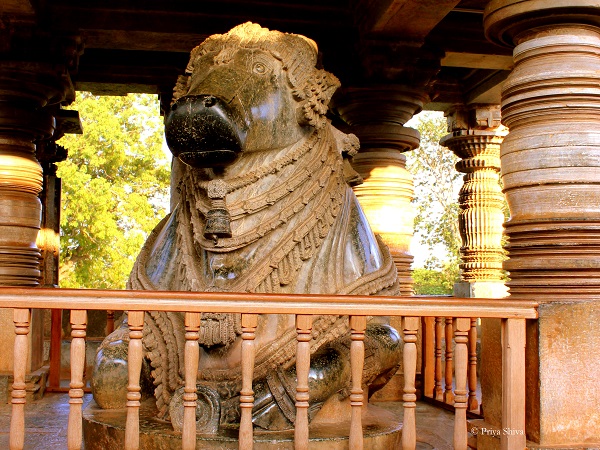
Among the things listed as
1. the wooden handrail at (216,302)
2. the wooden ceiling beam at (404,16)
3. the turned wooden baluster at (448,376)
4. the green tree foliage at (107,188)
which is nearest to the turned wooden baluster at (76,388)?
the wooden handrail at (216,302)

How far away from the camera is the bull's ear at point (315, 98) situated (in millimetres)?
4004

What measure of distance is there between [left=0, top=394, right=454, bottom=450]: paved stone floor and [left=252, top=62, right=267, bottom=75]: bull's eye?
2.08 m

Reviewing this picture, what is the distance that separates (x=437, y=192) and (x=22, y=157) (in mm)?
20980

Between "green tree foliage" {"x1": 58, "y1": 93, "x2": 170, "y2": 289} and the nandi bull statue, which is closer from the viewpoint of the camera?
the nandi bull statue

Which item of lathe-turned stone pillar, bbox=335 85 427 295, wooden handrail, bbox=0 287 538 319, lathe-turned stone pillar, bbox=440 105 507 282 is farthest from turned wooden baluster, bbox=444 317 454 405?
lathe-turned stone pillar, bbox=440 105 507 282

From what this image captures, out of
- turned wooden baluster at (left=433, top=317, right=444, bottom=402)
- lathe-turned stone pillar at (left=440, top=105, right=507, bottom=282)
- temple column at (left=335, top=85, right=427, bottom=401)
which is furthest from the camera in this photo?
lathe-turned stone pillar at (left=440, top=105, right=507, bottom=282)

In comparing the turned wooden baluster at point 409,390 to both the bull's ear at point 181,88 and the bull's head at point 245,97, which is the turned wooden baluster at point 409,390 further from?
the bull's ear at point 181,88

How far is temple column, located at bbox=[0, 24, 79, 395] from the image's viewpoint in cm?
608

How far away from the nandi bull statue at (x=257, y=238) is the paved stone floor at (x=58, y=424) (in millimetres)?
654

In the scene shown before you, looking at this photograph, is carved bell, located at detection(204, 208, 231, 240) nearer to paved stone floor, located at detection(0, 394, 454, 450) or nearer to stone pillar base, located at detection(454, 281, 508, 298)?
paved stone floor, located at detection(0, 394, 454, 450)

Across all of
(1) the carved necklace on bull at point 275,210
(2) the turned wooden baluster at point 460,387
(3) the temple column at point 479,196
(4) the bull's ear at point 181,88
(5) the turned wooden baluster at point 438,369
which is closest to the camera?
(2) the turned wooden baluster at point 460,387

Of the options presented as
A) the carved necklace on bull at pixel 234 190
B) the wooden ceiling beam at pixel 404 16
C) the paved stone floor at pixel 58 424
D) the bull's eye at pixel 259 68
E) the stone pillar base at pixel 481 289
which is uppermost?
the wooden ceiling beam at pixel 404 16

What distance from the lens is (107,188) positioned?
2027 centimetres

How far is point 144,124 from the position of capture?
73.0 feet
